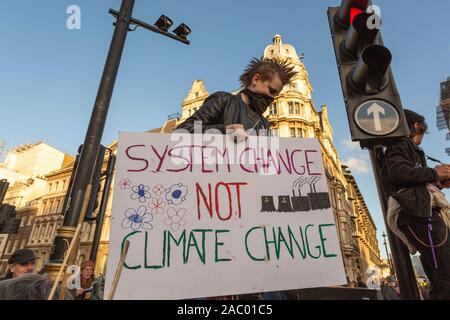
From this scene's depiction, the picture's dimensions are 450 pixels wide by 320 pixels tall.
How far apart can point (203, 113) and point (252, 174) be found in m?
0.75

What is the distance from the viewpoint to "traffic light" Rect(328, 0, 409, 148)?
72.9 inches

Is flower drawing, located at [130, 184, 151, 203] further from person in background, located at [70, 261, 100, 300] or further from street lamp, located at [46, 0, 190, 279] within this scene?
person in background, located at [70, 261, 100, 300]

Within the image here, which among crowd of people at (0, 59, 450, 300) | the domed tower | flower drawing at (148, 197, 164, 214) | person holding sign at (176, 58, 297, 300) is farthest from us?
the domed tower

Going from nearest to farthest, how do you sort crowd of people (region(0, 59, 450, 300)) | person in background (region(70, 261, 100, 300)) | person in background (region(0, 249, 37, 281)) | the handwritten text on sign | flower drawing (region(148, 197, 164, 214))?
the handwritten text on sign → flower drawing (region(148, 197, 164, 214)) → crowd of people (region(0, 59, 450, 300)) → person in background (region(0, 249, 37, 281)) → person in background (region(70, 261, 100, 300))

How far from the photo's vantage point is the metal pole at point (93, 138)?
2537 millimetres

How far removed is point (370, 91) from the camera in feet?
6.46

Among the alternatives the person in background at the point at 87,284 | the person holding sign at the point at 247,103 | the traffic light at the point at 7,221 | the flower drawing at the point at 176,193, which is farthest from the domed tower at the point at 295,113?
the flower drawing at the point at 176,193

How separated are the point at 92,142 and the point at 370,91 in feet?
8.64

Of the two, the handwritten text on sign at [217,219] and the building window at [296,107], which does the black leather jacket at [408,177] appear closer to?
the handwritten text on sign at [217,219]

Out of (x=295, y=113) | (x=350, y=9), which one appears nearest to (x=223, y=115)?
(x=350, y=9)

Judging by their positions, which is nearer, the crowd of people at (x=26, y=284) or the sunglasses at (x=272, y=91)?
the crowd of people at (x=26, y=284)

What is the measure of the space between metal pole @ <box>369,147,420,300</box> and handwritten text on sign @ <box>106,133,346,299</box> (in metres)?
0.38

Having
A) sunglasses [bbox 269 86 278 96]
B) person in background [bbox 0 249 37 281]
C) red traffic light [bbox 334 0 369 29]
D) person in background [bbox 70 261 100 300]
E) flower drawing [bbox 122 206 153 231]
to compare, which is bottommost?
person in background [bbox 70 261 100 300]

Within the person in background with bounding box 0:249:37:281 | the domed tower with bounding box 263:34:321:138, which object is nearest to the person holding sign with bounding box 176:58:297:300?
the person in background with bounding box 0:249:37:281
